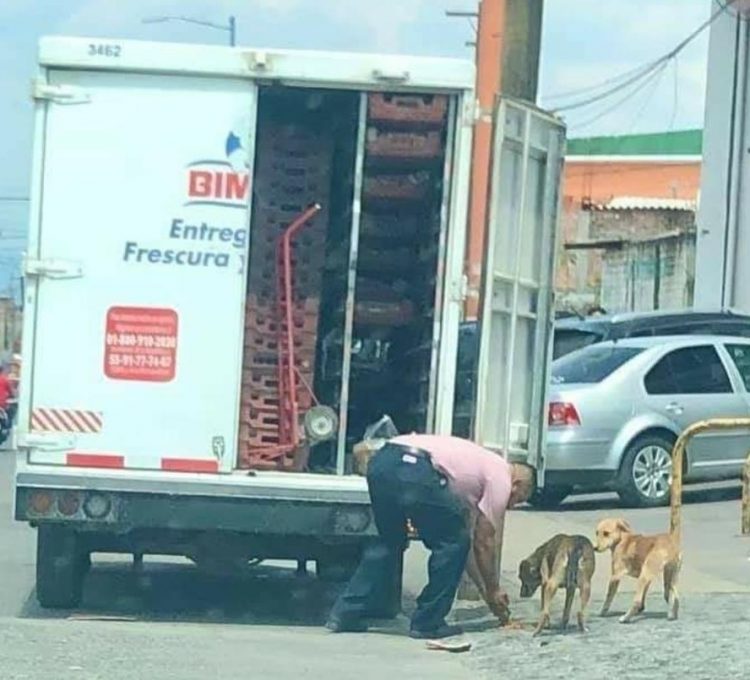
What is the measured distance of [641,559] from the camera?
11.3 meters

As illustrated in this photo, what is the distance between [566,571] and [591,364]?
26.7 feet

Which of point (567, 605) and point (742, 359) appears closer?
point (567, 605)

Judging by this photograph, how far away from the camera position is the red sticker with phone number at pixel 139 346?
11.2m

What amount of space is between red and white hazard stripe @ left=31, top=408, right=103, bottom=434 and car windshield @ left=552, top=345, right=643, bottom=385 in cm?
825

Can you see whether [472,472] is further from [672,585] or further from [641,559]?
[672,585]

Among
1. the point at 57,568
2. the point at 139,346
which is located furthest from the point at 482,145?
the point at 57,568

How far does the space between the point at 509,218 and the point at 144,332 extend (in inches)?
93.2

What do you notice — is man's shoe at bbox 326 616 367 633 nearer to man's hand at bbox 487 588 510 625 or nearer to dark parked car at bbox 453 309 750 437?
man's hand at bbox 487 588 510 625

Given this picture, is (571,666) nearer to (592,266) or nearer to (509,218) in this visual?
(509,218)

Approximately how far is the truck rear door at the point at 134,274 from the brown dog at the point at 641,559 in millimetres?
2227

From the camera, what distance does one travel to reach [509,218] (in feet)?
39.4

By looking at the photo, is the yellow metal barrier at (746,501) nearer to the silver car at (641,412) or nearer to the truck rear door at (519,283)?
the silver car at (641,412)

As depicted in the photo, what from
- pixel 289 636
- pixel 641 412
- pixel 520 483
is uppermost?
pixel 641 412

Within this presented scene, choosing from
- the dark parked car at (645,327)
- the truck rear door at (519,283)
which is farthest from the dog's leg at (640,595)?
the dark parked car at (645,327)
